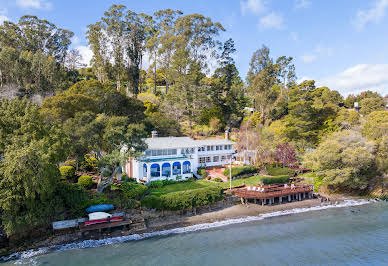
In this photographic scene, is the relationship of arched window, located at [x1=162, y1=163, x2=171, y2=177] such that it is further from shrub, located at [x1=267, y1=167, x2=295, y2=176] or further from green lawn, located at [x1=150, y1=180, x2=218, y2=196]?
shrub, located at [x1=267, y1=167, x2=295, y2=176]

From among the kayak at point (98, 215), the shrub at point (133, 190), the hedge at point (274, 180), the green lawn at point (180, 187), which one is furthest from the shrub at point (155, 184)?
the hedge at point (274, 180)

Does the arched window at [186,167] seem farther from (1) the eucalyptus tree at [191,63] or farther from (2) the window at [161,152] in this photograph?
(1) the eucalyptus tree at [191,63]

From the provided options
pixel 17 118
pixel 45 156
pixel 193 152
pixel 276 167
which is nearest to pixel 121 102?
pixel 193 152

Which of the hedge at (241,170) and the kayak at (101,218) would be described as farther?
the hedge at (241,170)

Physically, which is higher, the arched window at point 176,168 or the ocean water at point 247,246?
the arched window at point 176,168

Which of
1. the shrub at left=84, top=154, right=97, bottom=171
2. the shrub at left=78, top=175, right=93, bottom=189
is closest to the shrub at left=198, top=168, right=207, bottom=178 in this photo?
the shrub at left=84, top=154, right=97, bottom=171

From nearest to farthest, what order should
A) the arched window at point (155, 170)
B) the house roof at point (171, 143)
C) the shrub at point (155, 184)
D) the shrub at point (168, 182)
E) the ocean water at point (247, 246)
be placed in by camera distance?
the ocean water at point (247, 246) < the shrub at point (155, 184) < the shrub at point (168, 182) < the arched window at point (155, 170) < the house roof at point (171, 143)
